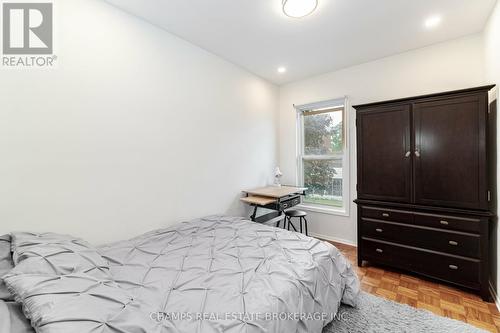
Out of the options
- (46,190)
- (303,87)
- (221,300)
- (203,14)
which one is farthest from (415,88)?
(46,190)

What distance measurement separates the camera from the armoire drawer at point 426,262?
2.04 metres

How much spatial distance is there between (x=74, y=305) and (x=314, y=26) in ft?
8.91

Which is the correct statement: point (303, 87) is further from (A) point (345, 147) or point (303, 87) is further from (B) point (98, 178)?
(B) point (98, 178)

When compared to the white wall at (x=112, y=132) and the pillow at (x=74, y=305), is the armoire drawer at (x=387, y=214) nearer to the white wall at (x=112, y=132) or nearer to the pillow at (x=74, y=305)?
the white wall at (x=112, y=132)

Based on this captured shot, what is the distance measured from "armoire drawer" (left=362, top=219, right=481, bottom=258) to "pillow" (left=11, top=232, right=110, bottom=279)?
2.65 m

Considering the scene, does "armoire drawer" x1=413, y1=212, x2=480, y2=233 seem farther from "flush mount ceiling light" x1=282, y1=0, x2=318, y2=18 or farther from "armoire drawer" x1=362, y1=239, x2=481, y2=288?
Answer: "flush mount ceiling light" x1=282, y1=0, x2=318, y2=18

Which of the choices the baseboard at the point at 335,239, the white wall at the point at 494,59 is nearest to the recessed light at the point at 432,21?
the white wall at the point at 494,59

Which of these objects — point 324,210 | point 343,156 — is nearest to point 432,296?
point 324,210

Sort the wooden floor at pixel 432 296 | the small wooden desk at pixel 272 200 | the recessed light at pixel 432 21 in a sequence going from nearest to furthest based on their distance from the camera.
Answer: the wooden floor at pixel 432 296 → the recessed light at pixel 432 21 → the small wooden desk at pixel 272 200

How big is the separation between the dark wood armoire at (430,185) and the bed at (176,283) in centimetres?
99

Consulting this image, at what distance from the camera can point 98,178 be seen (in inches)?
71.6

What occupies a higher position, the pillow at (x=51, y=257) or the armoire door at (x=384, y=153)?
the armoire door at (x=384, y=153)

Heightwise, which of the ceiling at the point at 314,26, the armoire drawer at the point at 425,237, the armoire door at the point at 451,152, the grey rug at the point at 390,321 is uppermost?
the ceiling at the point at 314,26

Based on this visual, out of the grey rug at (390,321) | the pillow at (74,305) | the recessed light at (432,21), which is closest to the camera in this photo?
the pillow at (74,305)
